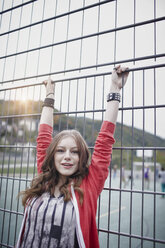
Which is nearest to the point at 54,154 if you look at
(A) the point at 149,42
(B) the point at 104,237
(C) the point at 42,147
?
(C) the point at 42,147

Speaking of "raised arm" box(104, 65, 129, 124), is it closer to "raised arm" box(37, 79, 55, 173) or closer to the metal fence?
the metal fence

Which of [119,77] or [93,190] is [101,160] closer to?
[93,190]

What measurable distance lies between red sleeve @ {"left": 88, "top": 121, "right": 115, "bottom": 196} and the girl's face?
0.14 m

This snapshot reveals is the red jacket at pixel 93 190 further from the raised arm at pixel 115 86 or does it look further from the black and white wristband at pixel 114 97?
the black and white wristband at pixel 114 97

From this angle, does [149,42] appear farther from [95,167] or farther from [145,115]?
[95,167]

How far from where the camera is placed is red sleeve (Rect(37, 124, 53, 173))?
66.0 inches

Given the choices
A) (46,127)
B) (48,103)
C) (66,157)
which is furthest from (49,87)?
(66,157)

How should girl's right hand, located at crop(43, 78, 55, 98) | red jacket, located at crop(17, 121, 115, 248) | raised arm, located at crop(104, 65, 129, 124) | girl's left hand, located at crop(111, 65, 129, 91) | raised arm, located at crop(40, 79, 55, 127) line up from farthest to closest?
girl's right hand, located at crop(43, 78, 55, 98), raised arm, located at crop(40, 79, 55, 127), girl's left hand, located at crop(111, 65, 129, 91), raised arm, located at crop(104, 65, 129, 124), red jacket, located at crop(17, 121, 115, 248)

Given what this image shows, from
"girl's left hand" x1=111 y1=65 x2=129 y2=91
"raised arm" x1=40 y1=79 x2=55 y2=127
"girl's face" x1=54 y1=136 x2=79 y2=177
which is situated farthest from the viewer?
"raised arm" x1=40 y1=79 x2=55 y2=127

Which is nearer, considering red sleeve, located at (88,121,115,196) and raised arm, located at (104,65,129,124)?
red sleeve, located at (88,121,115,196)

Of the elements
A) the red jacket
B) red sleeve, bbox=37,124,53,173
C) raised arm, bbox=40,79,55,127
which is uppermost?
raised arm, bbox=40,79,55,127

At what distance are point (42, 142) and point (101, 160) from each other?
64 cm

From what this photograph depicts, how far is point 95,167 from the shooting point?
4.55 ft

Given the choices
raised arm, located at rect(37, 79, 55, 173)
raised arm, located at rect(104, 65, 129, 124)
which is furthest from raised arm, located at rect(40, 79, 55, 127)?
raised arm, located at rect(104, 65, 129, 124)
